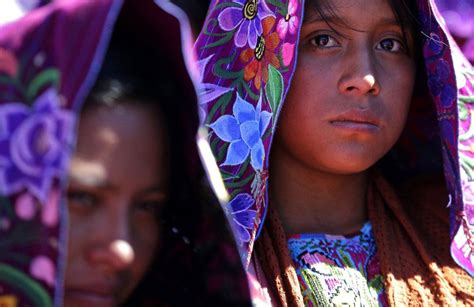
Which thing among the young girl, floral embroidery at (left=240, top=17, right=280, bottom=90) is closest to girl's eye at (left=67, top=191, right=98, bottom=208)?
the young girl

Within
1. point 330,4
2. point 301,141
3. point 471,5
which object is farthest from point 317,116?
point 471,5

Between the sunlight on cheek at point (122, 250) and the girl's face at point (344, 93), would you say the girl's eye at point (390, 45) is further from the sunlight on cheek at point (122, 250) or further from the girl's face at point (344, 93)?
the sunlight on cheek at point (122, 250)

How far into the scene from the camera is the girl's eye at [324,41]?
7.39ft

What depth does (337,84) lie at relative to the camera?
2.22 m

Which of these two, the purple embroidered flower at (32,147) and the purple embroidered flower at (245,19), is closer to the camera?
the purple embroidered flower at (32,147)

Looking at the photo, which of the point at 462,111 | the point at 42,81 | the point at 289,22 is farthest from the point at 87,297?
the point at 462,111

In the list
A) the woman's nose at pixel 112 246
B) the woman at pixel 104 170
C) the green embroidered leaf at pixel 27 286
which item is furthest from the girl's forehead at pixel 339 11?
the green embroidered leaf at pixel 27 286

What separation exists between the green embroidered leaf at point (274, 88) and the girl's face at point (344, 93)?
93 millimetres

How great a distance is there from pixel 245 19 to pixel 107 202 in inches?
30.0

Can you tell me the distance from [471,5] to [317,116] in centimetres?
57

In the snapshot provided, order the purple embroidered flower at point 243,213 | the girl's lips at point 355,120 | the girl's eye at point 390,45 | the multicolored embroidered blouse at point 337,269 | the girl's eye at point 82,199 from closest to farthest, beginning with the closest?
the girl's eye at point 82,199, the purple embroidered flower at point 243,213, the multicolored embroidered blouse at point 337,269, the girl's lips at point 355,120, the girl's eye at point 390,45

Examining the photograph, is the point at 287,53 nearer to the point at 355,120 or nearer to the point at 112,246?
the point at 355,120

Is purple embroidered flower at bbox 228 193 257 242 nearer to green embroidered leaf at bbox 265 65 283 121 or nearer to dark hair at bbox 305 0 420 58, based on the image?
green embroidered leaf at bbox 265 65 283 121

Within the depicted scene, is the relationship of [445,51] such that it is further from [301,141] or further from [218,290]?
[218,290]
